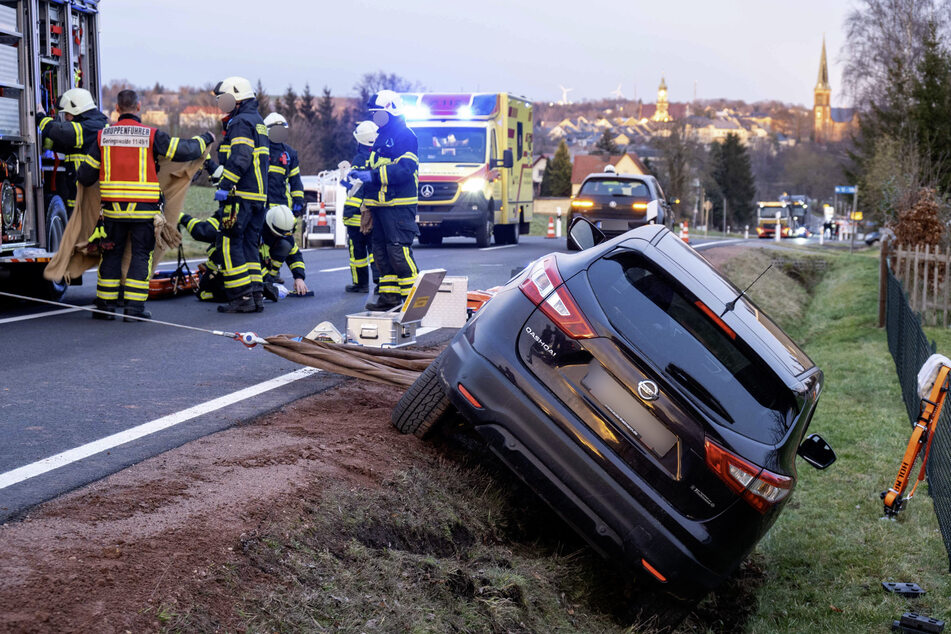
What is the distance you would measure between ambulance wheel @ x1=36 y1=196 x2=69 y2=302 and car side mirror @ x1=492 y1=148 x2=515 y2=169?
13.8 metres

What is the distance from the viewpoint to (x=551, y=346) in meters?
4.66

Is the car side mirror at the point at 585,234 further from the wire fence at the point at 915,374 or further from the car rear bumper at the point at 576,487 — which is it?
the wire fence at the point at 915,374

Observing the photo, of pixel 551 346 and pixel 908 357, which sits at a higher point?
pixel 551 346

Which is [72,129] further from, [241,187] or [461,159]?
[461,159]

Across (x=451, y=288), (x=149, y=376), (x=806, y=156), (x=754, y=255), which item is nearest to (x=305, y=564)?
→ (x=149, y=376)

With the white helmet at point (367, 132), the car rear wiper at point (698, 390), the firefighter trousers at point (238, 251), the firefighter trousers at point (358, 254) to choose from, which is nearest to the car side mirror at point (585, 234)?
the car rear wiper at point (698, 390)

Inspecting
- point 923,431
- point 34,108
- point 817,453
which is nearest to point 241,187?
point 34,108

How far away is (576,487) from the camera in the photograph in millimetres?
4559

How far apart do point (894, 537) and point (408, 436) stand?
3.14 metres

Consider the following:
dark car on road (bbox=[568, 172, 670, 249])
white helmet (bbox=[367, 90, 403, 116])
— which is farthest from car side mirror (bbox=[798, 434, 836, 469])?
dark car on road (bbox=[568, 172, 670, 249])

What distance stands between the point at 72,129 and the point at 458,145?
14.5m

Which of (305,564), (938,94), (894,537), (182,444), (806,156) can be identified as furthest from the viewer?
(806,156)

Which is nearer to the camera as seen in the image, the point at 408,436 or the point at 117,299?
A: the point at 408,436

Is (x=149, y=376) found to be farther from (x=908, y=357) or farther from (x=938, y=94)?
(x=938, y=94)
